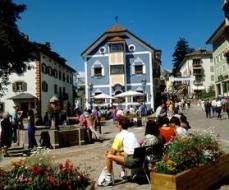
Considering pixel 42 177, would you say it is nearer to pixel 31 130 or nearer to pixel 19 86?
pixel 31 130

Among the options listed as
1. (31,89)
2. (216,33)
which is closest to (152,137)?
(31,89)

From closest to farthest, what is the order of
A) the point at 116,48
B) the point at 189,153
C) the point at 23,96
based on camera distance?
the point at 189,153, the point at 23,96, the point at 116,48

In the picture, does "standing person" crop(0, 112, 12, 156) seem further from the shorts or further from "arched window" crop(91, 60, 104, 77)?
"arched window" crop(91, 60, 104, 77)

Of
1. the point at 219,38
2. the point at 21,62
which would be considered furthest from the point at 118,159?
the point at 219,38

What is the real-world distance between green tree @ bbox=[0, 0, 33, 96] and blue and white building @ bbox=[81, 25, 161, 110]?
55.0 ft

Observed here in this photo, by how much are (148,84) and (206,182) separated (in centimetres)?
4218

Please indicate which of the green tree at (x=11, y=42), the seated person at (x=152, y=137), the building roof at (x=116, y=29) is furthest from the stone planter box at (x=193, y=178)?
the building roof at (x=116, y=29)

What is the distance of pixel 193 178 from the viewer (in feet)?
24.1

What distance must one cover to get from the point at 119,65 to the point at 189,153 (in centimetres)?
4304

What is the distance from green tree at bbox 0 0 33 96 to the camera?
3162 cm

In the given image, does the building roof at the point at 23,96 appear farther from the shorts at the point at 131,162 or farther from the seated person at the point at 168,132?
the shorts at the point at 131,162

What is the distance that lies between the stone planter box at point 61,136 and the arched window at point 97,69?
106ft

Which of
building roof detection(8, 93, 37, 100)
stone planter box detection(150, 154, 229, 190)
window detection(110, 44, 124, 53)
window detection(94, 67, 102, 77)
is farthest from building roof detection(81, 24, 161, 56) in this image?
stone planter box detection(150, 154, 229, 190)

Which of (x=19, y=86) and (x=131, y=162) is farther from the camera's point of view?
(x=19, y=86)
